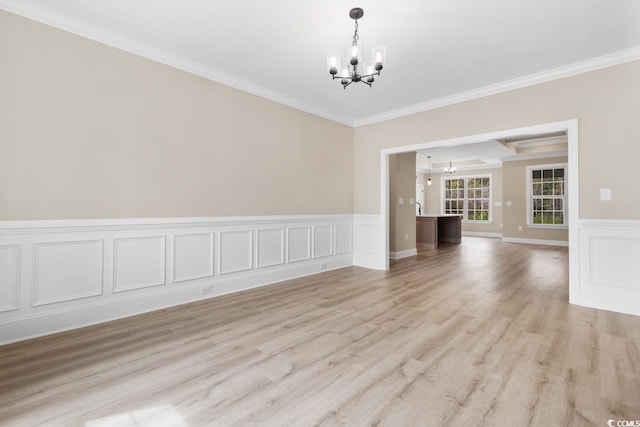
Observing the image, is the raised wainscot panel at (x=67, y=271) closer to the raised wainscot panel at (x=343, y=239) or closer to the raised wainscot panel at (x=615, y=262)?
the raised wainscot panel at (x=343, y=239)

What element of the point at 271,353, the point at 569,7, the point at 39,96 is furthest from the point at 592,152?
the point at 39,96

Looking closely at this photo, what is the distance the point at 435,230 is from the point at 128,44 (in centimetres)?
762

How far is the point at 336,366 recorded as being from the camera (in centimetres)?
211

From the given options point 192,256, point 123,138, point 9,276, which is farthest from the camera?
point 192,256

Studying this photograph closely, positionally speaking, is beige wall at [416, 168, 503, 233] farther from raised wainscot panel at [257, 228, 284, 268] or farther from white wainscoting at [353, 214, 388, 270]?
raised wainscot panel at [257, 228, 284, 268]

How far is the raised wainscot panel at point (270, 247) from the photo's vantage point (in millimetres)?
4231

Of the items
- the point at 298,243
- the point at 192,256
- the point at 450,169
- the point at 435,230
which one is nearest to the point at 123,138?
the point at 192,256

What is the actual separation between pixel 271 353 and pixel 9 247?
2.33 metres

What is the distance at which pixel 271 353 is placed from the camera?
229 cm

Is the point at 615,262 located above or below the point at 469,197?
below

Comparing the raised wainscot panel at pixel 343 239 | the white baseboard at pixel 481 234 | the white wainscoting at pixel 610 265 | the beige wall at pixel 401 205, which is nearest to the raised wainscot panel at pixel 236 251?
the raised wainscot panel at pixel 343 239

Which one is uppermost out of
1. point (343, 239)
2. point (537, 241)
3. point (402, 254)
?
point (343, 239)

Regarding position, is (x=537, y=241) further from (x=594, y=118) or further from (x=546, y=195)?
(x=594, y=118)

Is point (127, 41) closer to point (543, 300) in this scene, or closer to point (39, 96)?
point (39, 96)
